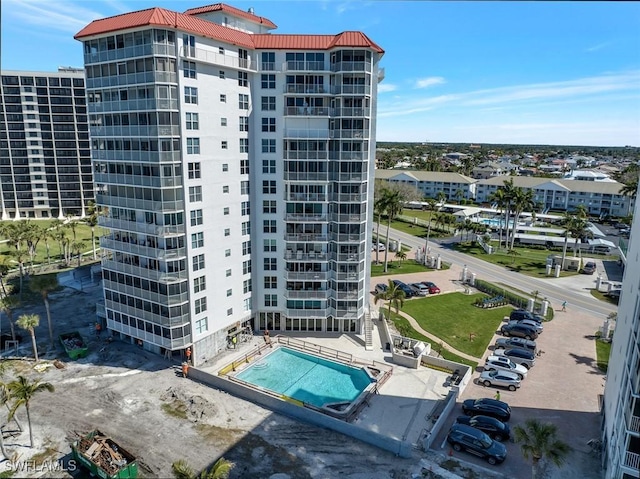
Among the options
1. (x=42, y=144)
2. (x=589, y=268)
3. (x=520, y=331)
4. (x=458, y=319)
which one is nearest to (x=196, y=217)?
(x=458, y=319)

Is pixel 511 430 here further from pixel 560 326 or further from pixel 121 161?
pixel 121 161

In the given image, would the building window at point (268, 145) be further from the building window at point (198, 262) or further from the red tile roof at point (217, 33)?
the building window at point (198, 262)

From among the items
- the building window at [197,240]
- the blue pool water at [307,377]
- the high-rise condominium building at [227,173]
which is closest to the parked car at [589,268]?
the high-rise condominium building at [227,173]

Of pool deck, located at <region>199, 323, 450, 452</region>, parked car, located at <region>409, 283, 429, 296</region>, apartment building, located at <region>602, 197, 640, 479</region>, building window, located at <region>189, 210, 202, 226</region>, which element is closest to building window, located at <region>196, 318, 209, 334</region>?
pool deck, located at <region>199, 323, 450, 452</region>

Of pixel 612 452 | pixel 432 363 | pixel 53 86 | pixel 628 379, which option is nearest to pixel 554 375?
pixel 432 363

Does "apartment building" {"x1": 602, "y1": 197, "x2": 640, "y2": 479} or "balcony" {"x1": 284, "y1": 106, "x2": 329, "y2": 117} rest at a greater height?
"balcony" {"x1": 284, "y1": 106, "x2": 329, "y2": 117}

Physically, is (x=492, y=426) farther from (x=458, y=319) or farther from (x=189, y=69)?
(x=189, y=69)

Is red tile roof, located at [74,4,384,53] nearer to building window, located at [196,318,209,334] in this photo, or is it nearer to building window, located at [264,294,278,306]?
building window, located at [264,294,278,306]
